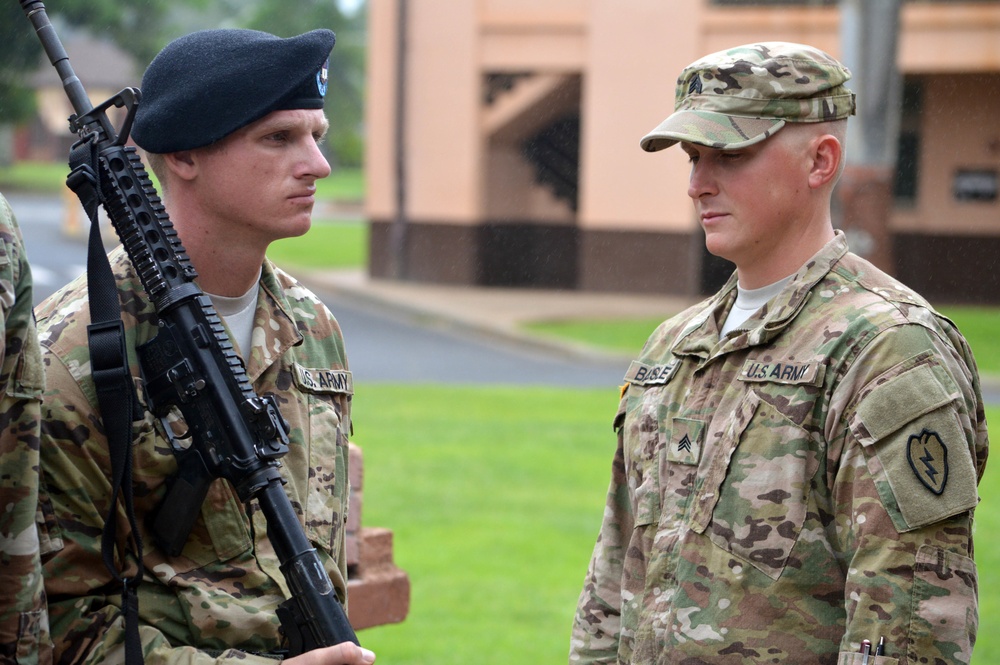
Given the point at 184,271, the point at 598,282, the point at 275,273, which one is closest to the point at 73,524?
the point at 184,271

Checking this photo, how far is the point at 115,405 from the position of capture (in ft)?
7.54

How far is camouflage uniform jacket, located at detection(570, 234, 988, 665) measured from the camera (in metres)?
2.33

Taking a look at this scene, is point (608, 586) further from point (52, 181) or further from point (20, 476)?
point (52, 181)

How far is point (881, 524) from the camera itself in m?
2.34

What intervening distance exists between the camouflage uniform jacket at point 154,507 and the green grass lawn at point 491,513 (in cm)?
329

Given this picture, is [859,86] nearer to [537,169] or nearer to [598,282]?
[598,282]

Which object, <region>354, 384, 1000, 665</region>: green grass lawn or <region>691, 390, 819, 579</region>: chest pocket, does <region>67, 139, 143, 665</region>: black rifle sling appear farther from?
→ <region>354, 384, 1000, 665</region>: green grass lawn

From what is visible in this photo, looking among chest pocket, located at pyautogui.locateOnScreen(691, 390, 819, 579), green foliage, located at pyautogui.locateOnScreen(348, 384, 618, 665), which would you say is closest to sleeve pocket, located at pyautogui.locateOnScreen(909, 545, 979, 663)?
chest pocket, located at pyautogui.locateOnScreen(691, 390, 819, 579)

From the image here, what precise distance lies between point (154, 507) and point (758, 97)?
4.55 feet

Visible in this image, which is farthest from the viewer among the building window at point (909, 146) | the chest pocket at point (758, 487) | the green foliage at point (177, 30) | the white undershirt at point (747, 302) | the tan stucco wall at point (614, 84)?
the green foliage at point (177, 30)

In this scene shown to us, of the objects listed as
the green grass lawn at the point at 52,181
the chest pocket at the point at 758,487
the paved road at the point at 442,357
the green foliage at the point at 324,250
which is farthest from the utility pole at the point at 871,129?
the green grass lawn at the point at 52,181

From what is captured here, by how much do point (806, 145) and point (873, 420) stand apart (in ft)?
1.91

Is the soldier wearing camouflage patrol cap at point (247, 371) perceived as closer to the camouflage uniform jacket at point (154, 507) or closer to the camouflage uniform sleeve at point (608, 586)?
the camouflage uniform jacket at point (154, 507)

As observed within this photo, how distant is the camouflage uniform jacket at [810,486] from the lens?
233cm
